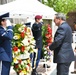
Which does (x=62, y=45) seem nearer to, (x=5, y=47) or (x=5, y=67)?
(x=5, y=47)

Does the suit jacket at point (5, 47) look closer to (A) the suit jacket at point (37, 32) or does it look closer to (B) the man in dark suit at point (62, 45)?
(B) the man in dark suit at point (62, 45)

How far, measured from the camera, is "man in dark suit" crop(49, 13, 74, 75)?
7.19 metres

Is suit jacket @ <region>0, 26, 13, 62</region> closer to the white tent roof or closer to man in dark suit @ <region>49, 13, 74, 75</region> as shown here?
the white tent roof

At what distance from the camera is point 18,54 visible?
311 inches

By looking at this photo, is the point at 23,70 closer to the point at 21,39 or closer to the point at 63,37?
the point at 21,39

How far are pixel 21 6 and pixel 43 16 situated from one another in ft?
3.72

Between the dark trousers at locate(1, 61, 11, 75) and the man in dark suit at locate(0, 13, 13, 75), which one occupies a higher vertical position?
the man in dark suit at locate(0, 13, 13, 75)

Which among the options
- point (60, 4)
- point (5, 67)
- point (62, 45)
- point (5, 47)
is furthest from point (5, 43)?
point (60, 4)

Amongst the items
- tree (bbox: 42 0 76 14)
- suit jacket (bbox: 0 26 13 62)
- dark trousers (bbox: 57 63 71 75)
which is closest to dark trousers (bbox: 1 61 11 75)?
suit jacket (bbox: 0 26 13 62)

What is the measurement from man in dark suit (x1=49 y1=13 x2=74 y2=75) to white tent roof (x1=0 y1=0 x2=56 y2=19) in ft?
3.43

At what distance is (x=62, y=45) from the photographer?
7.29m

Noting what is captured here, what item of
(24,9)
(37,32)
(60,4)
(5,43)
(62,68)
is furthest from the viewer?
(60,4)

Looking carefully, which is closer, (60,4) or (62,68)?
→ (62,68)

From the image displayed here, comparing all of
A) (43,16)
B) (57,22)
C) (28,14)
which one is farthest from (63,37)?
(43,16)
